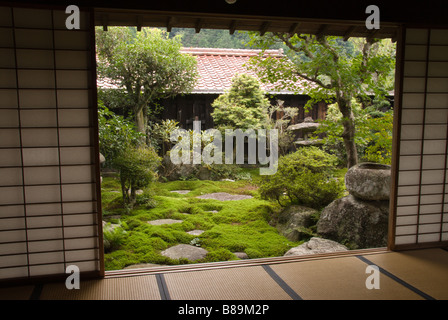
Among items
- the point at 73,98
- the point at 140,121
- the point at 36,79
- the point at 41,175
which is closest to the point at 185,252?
the point at 41,175

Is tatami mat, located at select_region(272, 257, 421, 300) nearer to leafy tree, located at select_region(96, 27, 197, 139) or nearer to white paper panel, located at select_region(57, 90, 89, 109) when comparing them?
white paper panel, located at select_region(57, 90, 89, 109)

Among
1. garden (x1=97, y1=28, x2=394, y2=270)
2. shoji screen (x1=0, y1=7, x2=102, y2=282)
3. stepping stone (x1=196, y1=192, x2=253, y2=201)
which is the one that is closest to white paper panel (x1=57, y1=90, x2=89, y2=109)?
shoji screen (x1=0, y1=7, x2=102, y2=282)

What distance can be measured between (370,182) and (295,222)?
1.28 meters

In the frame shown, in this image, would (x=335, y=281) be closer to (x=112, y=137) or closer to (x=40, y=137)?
(x=40, y=137)

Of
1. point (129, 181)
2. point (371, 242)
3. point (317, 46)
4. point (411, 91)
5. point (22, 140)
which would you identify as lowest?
point (371, 242)

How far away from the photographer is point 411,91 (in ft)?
11.6

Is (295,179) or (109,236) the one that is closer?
(109,236)

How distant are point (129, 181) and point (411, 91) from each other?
4.45m

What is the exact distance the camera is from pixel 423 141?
3.63 meters

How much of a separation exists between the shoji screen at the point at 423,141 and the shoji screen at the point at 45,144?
9.45ft

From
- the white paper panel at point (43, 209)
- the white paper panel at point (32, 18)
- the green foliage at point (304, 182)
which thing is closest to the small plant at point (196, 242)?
the green foliage at point (304, 182)

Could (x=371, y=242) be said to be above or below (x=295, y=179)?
below
